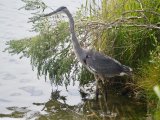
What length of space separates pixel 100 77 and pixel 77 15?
149 centimetres

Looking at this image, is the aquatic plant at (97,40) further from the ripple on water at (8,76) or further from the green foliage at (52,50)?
the ripple on water at (8,76)

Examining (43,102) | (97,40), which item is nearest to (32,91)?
(43,102)

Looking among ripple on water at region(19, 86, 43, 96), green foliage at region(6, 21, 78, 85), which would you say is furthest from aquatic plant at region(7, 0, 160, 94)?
ripple on water at region(19, 86, 43, 96)

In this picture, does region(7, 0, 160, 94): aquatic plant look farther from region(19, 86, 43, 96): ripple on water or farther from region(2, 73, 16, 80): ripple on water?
region(2, 73, 16, 80): ripple on water

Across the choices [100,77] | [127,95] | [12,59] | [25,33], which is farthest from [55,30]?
[25,33]

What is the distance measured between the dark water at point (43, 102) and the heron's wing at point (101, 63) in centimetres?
73

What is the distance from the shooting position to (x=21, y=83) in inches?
348

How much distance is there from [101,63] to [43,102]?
1.64 metres

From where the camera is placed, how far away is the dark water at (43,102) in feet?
22.9

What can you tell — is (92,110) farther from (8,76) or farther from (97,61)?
(8,76)

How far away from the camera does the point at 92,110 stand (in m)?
7.17

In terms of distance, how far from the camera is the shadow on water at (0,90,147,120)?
269 inches

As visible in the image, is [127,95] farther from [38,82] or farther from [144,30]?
[38,82]

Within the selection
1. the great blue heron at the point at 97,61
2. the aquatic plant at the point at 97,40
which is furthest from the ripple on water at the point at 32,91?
the great blue heron at the point at 97,61
